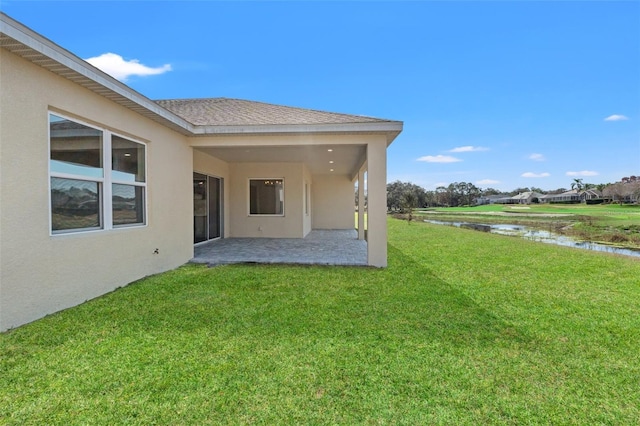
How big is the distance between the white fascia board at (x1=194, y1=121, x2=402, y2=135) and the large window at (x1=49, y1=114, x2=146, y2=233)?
5.22ft

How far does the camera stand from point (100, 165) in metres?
4.94

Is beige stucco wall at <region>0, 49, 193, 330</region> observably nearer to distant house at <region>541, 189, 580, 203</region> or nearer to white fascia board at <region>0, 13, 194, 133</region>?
white fascia board at <region>0, 13, 194, 133</region>

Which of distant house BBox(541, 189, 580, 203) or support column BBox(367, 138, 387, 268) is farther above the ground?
distant house BBox(541, 189, 580, 203)

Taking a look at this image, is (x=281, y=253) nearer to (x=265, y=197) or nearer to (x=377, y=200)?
(x=377, y=200)

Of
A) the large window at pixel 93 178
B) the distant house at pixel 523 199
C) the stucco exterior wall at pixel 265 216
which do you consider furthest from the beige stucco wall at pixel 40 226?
the distant house at pixel 523 199

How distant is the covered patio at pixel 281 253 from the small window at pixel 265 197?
1883 millimetres

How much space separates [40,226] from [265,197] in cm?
850

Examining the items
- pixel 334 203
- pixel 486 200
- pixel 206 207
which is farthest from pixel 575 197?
pixel 206 207

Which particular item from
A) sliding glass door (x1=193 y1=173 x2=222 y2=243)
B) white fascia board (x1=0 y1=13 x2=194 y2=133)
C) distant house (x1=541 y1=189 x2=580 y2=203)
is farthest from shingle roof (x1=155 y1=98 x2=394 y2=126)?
distant house (x1=541 y1=189 x2=580 y2=203)

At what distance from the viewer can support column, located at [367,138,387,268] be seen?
22.3 ft

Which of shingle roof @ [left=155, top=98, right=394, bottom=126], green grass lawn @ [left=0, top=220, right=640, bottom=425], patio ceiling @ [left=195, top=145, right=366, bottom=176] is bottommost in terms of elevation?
green grass lawn @ [left=0, top=220, right=640, bottom=425]

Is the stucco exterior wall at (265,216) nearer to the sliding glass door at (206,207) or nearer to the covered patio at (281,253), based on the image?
the sliding glass door at (206,207)

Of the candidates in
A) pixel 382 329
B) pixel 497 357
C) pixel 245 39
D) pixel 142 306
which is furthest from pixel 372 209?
pixel 245 39

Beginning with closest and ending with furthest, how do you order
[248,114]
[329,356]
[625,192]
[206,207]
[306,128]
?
[329,356] → [306,128] → [248,114] → [206,207] → [625,192]
